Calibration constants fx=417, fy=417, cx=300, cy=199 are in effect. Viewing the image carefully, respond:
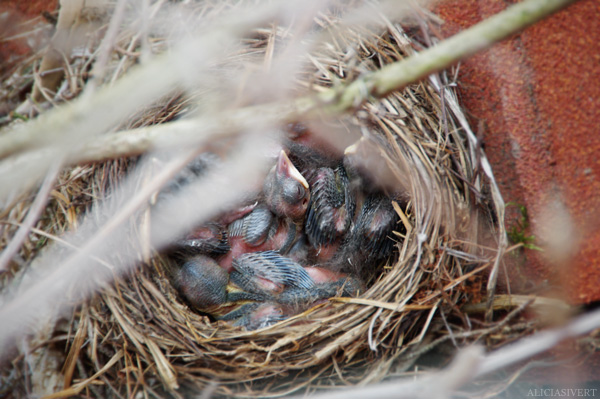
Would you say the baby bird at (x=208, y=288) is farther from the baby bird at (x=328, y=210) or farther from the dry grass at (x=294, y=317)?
the baby bird at (x=328, y=210)

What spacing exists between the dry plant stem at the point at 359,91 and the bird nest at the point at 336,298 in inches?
19.3

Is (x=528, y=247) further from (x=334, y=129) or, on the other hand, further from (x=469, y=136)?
(x=334, y=129)

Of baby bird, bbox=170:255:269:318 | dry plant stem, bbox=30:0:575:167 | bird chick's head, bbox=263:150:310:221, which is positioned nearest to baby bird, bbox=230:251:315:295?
baby bird, bbox=170:255:269:318

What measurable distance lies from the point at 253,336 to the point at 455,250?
1.74 ft

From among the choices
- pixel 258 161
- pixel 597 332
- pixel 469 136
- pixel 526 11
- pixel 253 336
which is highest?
pixel 526 11

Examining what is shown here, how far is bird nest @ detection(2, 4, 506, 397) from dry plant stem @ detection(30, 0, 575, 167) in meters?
0.49

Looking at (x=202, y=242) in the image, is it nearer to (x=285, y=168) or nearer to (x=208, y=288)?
(x=208, y=288)

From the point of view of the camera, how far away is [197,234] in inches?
45.9

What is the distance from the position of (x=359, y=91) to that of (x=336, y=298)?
2.14 ft

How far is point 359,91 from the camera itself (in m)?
0.53

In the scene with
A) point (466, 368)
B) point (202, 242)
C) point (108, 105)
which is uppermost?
point (108, 105)

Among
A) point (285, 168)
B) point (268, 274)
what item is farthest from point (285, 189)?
point (268, 274)

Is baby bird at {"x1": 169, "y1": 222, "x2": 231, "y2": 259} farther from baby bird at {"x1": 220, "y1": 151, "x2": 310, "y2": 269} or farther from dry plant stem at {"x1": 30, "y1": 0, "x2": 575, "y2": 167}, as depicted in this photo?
dry plant stem at {"x1": 30, "y1": 0, "x2": 575, "y2": 167}

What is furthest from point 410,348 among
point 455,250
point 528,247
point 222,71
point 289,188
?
point 222,71
